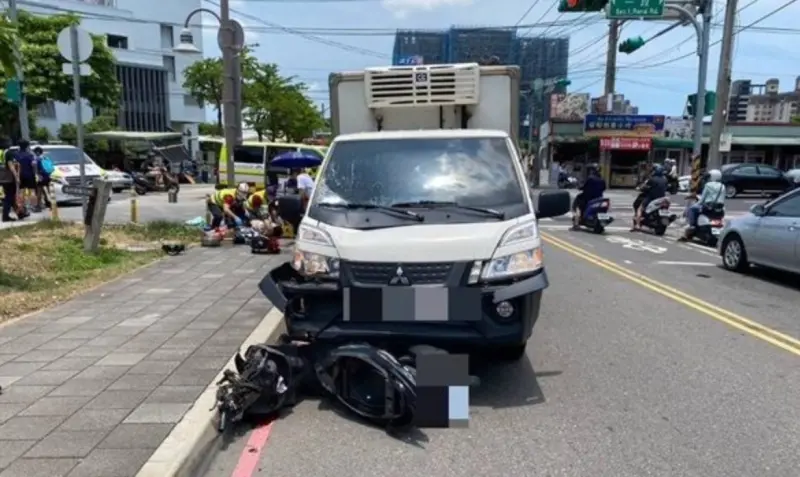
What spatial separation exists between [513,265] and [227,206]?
8913 mm

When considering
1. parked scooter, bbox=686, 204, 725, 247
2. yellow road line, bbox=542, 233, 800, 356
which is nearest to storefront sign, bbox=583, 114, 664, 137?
parked scooter, bbox=686, 204, 725, 247

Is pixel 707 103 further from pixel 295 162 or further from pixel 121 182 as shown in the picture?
pixel 121 182

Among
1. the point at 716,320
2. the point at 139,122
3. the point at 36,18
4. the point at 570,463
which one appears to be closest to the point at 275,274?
the point at 570,463

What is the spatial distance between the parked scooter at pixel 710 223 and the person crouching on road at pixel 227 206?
10285 mm

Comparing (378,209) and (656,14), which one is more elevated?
(656,14)

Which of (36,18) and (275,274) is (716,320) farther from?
(36,18)

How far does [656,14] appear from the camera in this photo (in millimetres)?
17531

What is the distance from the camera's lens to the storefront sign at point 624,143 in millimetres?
38531

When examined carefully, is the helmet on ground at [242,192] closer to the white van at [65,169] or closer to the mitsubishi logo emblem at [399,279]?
the white van at [65,169]

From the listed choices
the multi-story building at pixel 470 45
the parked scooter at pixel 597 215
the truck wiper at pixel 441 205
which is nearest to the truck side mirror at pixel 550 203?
Result: the truck wiper at pixel 441 205

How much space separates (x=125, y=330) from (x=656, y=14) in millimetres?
16291

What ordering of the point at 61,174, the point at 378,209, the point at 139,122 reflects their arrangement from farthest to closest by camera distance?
the point at 139,122 → the point at 61,174 → the point at 378,209

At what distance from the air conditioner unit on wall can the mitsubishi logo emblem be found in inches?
132

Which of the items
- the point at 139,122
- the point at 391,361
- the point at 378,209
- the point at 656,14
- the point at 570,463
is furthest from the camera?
the point at 139,122
